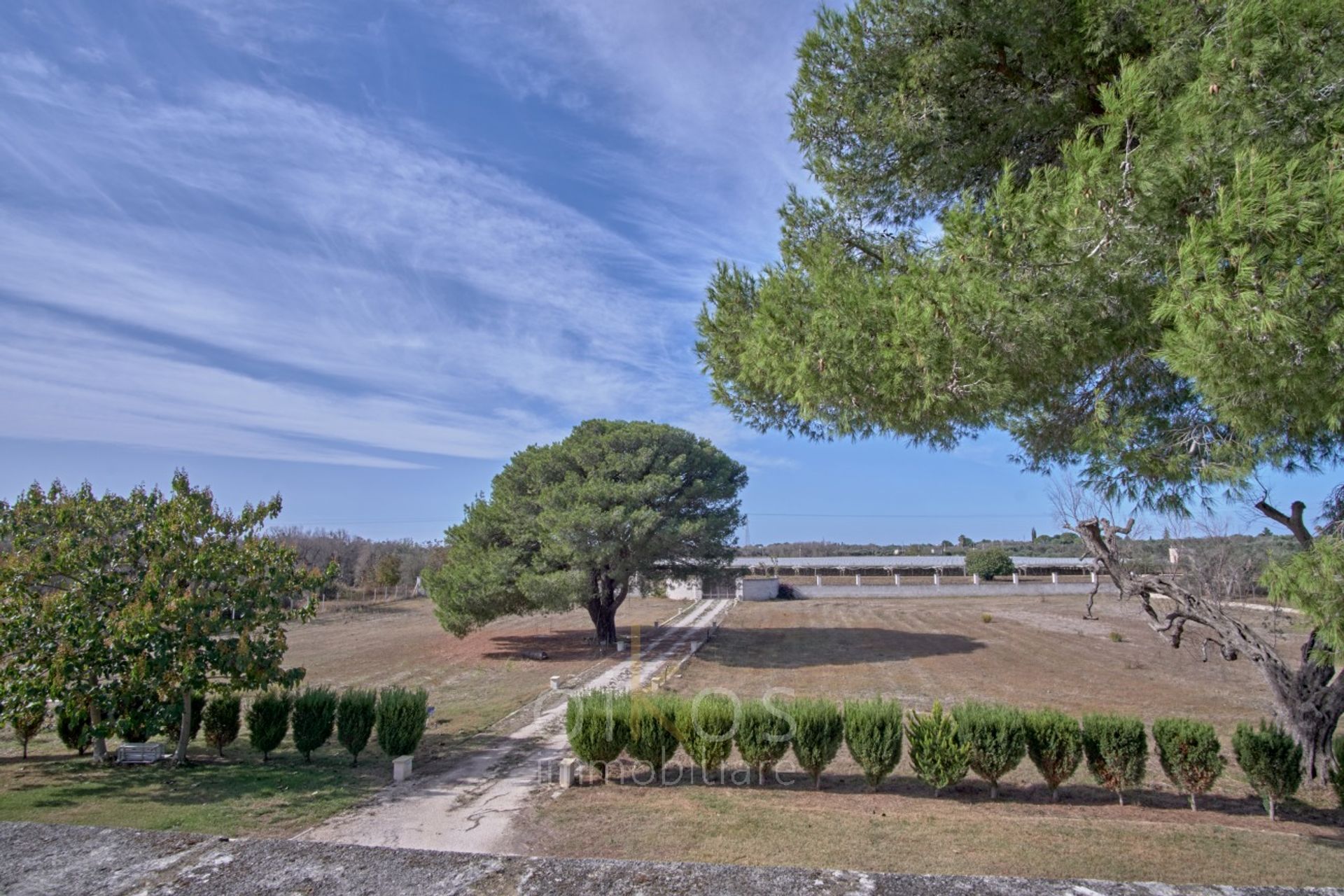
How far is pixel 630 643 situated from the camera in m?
23.2

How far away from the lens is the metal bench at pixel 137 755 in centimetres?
893

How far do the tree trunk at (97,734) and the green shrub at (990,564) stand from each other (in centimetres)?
4831

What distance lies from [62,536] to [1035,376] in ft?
34.1

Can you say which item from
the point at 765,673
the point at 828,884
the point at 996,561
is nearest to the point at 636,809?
the point at 828,884

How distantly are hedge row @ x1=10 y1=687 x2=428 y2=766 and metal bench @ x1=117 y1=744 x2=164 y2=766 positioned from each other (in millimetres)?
291

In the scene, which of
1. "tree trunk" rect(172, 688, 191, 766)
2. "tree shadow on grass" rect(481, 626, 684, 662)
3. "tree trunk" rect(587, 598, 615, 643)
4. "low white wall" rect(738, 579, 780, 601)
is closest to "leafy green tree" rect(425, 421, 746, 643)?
"tree trunk" rect(587, 598, 615, 643)

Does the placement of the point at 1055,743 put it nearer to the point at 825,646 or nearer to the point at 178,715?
the point at 178,715

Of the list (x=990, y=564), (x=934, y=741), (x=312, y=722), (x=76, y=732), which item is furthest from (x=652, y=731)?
(x=990, y=564)

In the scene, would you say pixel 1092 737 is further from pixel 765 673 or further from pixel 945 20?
pixel 765 673

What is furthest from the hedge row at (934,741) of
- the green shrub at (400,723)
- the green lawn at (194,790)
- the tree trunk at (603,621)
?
the tree trunk at (603,621)

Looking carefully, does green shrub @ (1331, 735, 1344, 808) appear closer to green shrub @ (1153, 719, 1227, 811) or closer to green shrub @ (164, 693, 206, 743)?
green shrub @ (1153, 719, 1227, 811)

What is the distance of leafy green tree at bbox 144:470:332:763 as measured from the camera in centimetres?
839

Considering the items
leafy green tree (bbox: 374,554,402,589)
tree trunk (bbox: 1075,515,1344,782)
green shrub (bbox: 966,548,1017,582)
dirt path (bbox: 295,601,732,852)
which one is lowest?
dirt path (bbox: 295,601,732,852)

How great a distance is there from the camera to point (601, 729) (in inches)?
324
